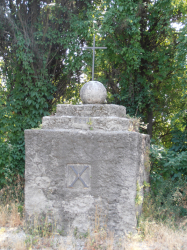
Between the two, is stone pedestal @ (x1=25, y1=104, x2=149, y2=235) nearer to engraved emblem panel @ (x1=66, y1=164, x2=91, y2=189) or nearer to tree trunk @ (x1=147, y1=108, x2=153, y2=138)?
engraved emblem panel @ (x1=66, y1=164, x2=91, y2=189)

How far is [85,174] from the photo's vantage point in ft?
11.7

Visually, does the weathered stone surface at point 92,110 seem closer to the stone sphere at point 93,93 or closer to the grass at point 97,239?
the stone sphere at point 93,93

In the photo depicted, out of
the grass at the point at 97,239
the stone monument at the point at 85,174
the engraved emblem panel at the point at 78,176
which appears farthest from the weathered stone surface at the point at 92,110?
the grass at the point at 97,239


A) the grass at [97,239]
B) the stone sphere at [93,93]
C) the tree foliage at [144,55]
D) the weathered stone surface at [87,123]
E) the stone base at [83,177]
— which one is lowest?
the grass at [97,239]

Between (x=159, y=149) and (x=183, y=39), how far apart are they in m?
2.63

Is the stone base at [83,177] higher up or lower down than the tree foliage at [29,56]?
lower down

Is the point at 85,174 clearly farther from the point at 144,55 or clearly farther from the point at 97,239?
the point at 144,55

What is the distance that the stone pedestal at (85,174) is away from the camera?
349 centimetres

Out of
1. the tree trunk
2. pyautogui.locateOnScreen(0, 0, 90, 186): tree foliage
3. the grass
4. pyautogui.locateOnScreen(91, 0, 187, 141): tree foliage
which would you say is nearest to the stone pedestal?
the grass

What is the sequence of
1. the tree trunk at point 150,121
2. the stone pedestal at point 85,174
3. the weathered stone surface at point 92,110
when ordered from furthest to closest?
1. the tree trunk at point 150,121
2. the weathered stone surface at point 92,110
3. the stone pedestal at point 85,174

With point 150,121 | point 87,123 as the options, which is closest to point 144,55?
point 150,121

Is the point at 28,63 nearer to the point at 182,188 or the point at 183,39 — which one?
the point at 183,39

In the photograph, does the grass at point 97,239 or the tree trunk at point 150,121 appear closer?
the grass at point 97,239

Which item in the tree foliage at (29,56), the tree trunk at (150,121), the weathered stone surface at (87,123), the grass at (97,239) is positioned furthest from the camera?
the tree trunk at (150,121)
